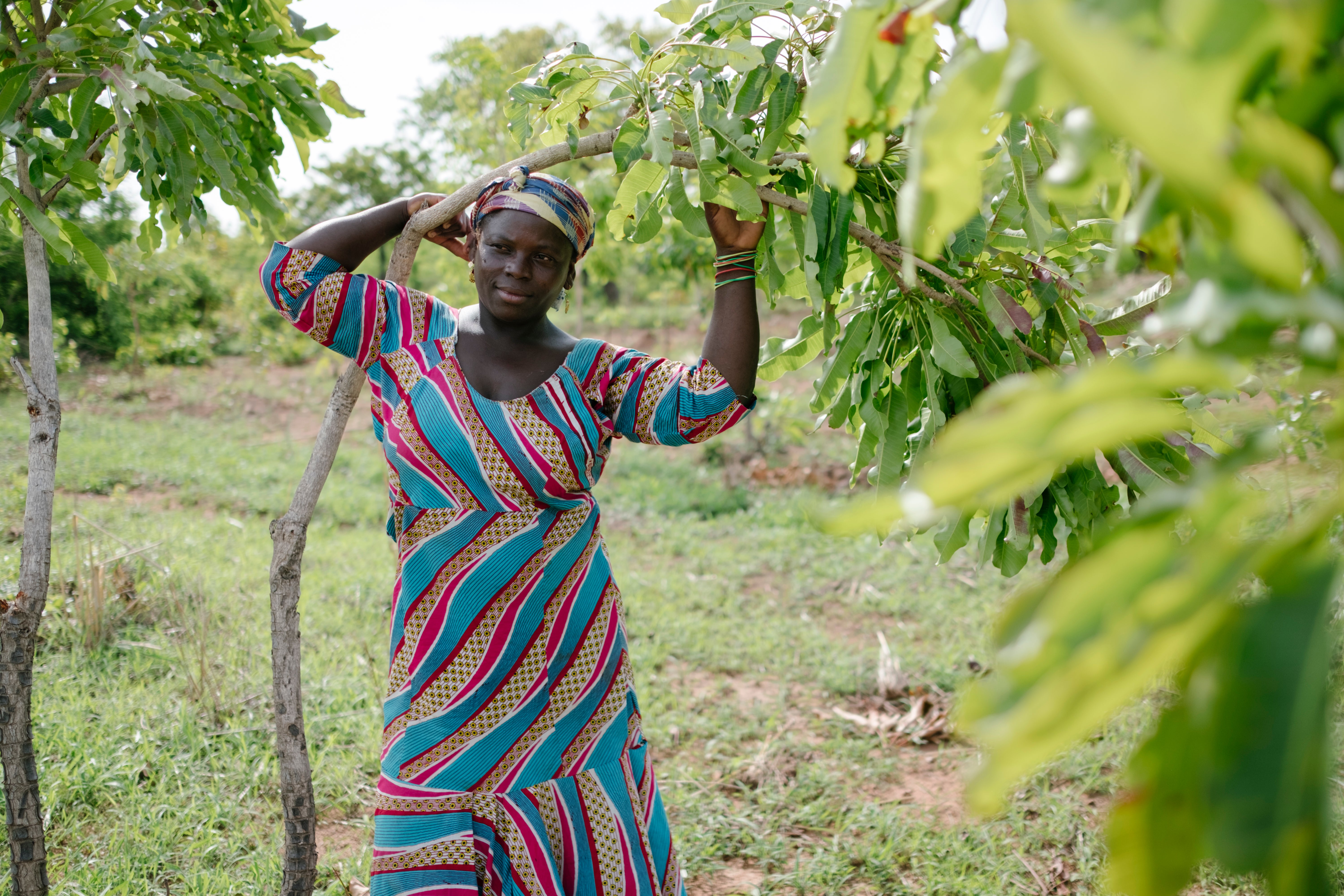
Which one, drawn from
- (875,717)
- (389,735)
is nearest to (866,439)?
(389,735)

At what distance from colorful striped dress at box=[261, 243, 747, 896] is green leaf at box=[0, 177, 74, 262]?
0.38 metres

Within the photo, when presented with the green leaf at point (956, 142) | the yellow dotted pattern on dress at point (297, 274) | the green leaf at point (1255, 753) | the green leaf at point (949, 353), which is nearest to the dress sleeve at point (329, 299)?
the yellow dotted pattern on dress at point (297, 274)

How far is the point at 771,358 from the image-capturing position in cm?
195

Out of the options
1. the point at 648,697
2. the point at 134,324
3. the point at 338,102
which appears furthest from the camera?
the point at 134,324

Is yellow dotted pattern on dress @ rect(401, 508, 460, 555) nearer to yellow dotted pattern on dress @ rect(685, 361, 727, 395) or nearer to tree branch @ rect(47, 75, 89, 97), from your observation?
yellow dotted pattern on dress @ rect(685, 361, 727, 395)

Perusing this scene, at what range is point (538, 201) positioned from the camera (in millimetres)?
1756

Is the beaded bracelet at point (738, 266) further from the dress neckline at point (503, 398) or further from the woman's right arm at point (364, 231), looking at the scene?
the woman's right arm at point (364, 231)

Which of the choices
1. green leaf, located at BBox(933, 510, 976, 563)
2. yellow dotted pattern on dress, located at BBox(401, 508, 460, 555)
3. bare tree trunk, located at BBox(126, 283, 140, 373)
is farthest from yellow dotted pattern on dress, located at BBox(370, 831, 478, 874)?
bare tree trunk, located at BBox(126, 283, 140, 373)

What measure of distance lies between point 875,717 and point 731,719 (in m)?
0.56

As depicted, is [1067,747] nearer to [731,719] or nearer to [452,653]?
[731,719]

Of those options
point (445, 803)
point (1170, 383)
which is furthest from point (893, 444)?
point (1170, 383)

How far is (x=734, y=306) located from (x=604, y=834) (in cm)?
109

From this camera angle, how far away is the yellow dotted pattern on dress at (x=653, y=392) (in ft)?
5.80

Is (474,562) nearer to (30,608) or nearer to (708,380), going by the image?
(708,380)
